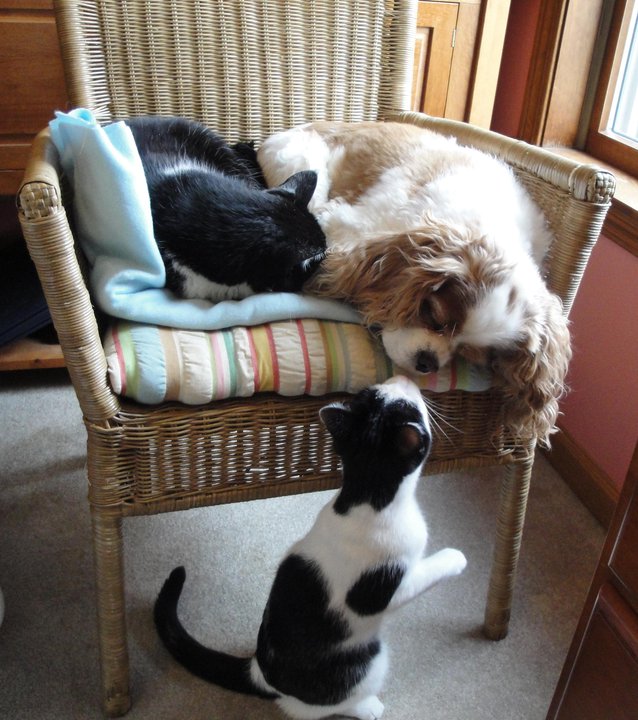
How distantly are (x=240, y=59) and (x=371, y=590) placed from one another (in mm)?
1100

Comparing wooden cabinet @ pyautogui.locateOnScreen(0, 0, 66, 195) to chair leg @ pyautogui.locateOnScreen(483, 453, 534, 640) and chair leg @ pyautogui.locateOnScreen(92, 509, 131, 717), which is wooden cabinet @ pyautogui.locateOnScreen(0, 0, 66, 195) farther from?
chair leg @ pyautogui.locateOnScreen(483, 453, 534, 640)

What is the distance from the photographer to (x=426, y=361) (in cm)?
105

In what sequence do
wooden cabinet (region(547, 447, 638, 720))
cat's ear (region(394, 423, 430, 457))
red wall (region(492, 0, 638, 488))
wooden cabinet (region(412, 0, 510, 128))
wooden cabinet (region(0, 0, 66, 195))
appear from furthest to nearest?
wooden cabinet (region(412, 0, 510, 128)), wooden cabinet (region(0, 0, 66, 195)), red wall (region(492, 0, 638, 488)), cat's ear (region(394, 423, 430, 457)), wooden cabinet (region(547, 447, 638, 720))

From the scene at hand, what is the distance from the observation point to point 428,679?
1.28 m

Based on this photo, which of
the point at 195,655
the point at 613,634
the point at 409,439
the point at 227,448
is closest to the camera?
the point at 613,634

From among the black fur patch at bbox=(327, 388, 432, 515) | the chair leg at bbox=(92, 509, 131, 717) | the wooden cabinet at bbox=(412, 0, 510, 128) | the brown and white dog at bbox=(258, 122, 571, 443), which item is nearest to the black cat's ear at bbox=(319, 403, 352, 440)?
the black fur patch at bbox=(327, 388, 432, 515)

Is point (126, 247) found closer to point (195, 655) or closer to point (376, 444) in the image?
point (376, 444)

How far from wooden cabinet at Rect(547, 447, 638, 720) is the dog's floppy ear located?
270 millimetres

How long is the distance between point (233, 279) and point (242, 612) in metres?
0.66

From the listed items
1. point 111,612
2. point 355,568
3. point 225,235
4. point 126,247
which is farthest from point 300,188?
point 111,612

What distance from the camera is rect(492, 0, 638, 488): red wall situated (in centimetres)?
157

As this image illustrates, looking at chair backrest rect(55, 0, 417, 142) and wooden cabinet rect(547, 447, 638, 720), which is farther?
chair backrest rect(55, 0, 417, 142)

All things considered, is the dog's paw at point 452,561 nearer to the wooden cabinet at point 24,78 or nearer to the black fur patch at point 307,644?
the black fur patch at point 307,644

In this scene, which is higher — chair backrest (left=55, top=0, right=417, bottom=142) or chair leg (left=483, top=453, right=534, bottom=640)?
chair backrest (left=55, top=0, right=417, bottom=142)
